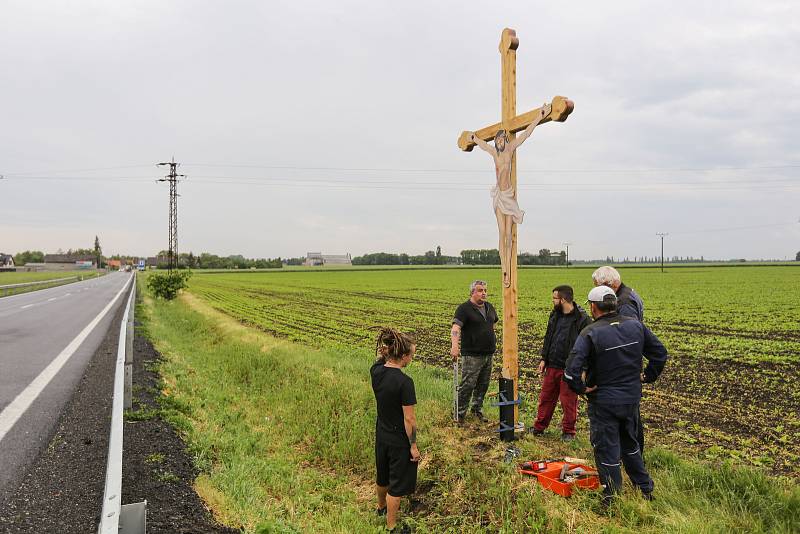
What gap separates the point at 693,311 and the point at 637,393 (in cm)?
2395

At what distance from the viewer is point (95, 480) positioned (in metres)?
4.41

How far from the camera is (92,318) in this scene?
1784 centimetres

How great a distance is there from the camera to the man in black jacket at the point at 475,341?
6.27 m

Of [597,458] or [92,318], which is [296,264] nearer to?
[92,318]

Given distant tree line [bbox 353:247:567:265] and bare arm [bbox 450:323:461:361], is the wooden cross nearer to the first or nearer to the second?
bare arm [bbox 450:323:461:361]

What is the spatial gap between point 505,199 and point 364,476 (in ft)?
11.3

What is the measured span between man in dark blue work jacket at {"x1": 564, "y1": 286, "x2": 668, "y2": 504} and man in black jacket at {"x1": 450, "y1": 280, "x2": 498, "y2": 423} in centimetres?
195

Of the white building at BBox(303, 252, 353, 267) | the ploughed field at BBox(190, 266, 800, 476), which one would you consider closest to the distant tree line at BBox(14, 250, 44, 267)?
the white building at BBox(303, 252, 353, 267)

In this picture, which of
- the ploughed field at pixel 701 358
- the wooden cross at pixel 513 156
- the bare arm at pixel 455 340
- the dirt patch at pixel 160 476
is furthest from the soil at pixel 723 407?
the dirt patch at pixel 160 476

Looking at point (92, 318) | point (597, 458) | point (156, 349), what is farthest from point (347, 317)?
point (597, 458)

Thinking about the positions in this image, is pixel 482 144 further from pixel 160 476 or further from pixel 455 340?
pixel 160 476

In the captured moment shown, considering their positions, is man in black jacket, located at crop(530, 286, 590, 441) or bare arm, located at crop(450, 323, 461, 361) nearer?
man in black jacket, located at crop(530, 286, 590, 441)

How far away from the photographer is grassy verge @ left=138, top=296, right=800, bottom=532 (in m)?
3.98

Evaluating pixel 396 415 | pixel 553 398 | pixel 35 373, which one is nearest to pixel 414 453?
pixel 396 415
